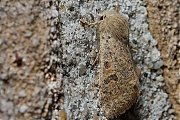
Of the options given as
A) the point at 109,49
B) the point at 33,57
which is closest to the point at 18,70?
the point at 33,57

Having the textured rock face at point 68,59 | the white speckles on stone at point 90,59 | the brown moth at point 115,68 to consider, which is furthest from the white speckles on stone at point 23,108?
the brown moth at point 115,68

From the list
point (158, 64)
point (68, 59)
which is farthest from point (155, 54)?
point (68, 59)

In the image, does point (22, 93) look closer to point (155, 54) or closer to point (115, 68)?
point (115, 68)

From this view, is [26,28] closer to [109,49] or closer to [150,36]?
[109,49]

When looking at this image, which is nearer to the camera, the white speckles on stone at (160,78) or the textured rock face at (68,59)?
the textured rock face at (68,59)

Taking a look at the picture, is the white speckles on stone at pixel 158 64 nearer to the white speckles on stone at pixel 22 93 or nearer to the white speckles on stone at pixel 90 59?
the white speckles on stone at pixel 90 59

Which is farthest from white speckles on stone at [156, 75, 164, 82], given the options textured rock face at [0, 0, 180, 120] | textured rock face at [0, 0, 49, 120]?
textured rock face at [0, 0, 49, 120]
